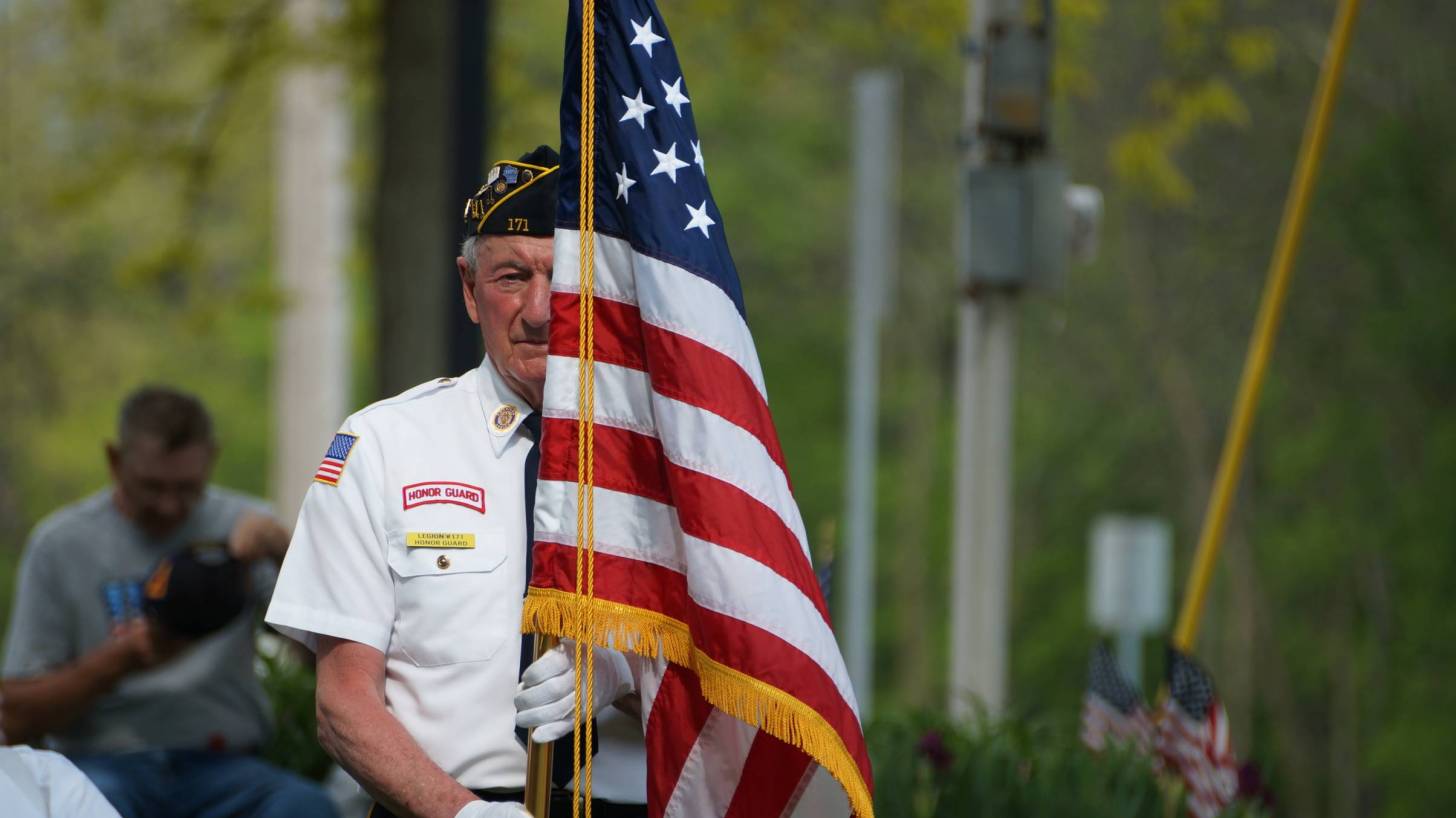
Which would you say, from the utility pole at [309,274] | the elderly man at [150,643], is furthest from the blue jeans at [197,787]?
the utility pole at [309,274]

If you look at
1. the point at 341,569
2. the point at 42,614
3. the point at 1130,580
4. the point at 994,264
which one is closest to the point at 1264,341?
the point at 994,264

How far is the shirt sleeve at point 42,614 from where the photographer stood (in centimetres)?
488

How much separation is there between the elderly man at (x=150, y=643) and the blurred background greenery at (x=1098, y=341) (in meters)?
9.96

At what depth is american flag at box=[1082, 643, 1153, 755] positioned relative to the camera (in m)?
5.89

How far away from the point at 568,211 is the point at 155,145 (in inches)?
368

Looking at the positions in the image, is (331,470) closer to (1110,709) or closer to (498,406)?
(498,406)

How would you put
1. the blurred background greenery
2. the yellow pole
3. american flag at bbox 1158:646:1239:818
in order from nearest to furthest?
Result: american flag at bbox 1158:646:1239:818
the yellow pole
the blurred background greenery

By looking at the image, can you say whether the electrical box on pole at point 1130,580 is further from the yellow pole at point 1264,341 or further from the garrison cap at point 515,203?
the garrison cap at point 515,203

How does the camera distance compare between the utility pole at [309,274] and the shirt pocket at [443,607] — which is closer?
the shirt pocket at [443,607]

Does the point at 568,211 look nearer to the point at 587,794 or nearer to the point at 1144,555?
the point at 587,794

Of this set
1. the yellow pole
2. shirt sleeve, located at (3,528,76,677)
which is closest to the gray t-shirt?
shirt sleeve, located at (3,528,76,677)

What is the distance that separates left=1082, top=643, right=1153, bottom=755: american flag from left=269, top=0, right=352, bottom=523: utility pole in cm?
1099

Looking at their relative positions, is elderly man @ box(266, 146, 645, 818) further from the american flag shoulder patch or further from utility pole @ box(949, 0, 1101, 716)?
utility pole @ box(949, 0, 1101, 716)

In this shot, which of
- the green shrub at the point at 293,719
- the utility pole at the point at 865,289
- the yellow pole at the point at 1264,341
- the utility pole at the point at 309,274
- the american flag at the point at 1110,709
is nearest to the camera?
the green shrub at the point at 293,719
